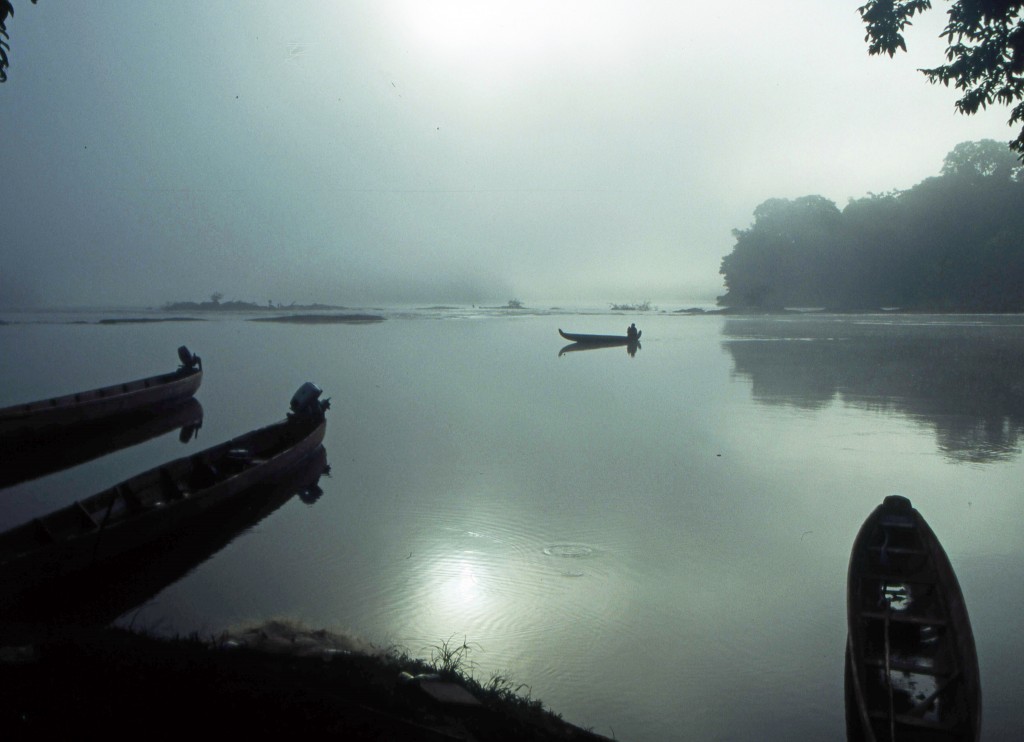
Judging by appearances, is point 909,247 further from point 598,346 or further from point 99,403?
point 99,403

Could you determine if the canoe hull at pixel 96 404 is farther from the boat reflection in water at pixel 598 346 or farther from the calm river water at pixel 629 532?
the boat reflection in water at pixel 598 346

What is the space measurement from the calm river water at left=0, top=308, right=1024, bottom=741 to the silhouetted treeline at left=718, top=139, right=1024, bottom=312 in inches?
3249

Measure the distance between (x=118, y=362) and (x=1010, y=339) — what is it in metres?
60.6

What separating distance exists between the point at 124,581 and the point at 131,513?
1.26m

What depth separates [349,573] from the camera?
1114 centimetres

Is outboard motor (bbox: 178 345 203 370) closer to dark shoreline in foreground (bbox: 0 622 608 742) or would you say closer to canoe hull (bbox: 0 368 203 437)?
canoe hull (bbox: 0 368 203 437)

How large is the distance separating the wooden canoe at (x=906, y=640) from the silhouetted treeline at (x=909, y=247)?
4179 inches

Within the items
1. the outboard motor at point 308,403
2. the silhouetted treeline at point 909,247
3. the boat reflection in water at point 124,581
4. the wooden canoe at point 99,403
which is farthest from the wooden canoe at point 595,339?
the silhouetted treeline at point 909,247

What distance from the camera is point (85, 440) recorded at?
2369 cm

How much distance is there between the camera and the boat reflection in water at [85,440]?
765 inches

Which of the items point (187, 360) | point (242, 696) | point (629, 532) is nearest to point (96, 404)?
point (187, 360)

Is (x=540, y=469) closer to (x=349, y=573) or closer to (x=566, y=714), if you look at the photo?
(x=349, y=573)

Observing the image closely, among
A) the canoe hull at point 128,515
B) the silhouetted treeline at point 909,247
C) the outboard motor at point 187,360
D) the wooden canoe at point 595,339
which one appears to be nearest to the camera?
the canoe hull at point 128,515

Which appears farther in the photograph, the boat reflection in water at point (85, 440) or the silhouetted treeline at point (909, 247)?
the silhouetted treeline at point (909, 247)
